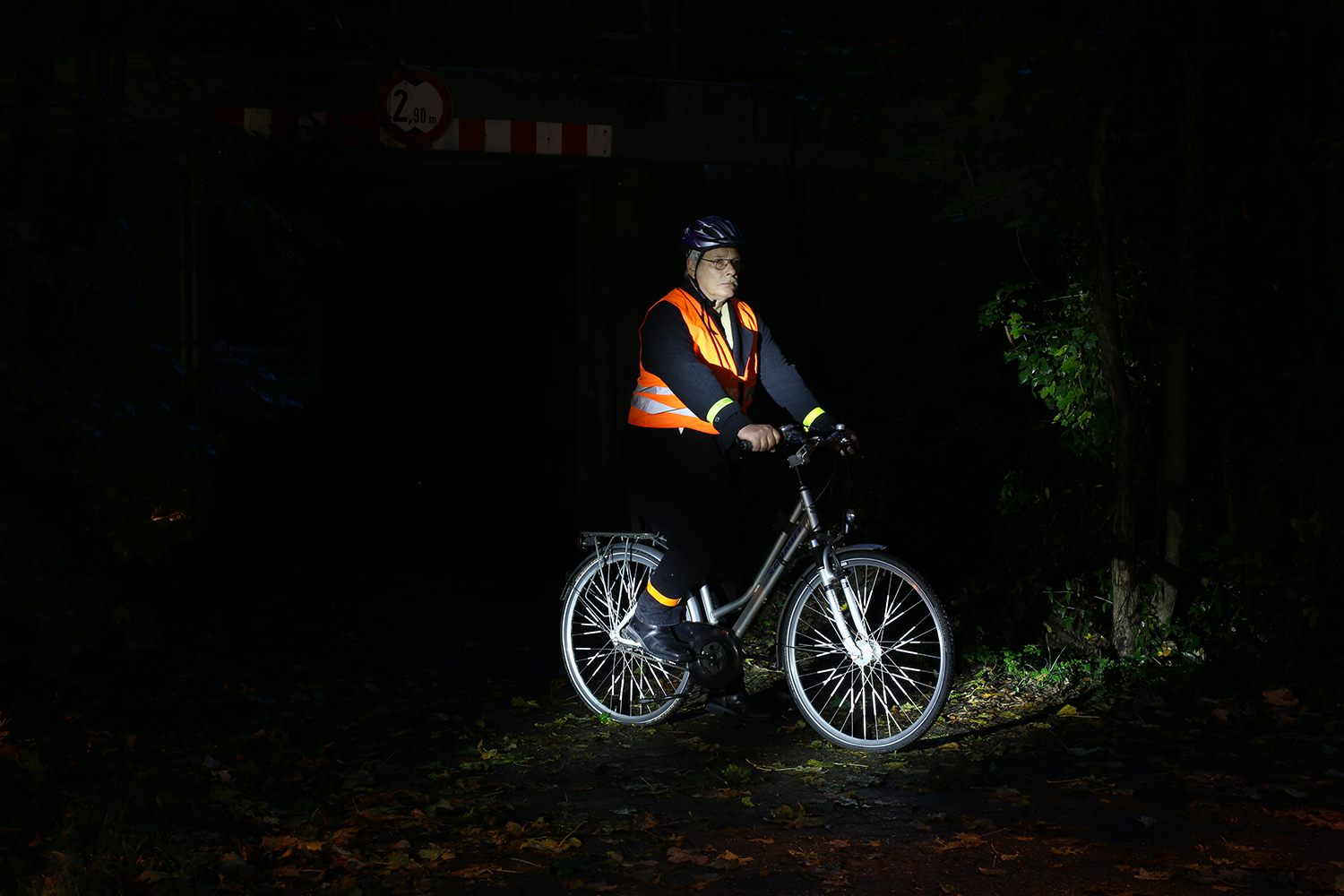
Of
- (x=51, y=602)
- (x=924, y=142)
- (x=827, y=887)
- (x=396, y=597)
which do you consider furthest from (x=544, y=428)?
(x=827, y=887)

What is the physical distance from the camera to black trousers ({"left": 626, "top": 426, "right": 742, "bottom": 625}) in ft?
17.1

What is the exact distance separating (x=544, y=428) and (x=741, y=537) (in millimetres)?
7470

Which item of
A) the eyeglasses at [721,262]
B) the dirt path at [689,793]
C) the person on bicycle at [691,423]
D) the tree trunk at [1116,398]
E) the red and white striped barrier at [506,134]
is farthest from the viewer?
the red and white striped barrier at [506,134]

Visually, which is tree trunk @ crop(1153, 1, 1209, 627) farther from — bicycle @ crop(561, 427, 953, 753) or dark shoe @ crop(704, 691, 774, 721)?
dark shoe @ crop(704, 691, 774, 721)

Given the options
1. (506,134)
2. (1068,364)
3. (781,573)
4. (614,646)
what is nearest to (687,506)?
(781,573)

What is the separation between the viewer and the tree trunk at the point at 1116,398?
5.76 meters

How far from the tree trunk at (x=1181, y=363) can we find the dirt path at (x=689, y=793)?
625mm

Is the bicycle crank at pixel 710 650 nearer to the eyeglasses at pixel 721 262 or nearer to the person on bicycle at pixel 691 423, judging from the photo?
the person on bicycle at pixel 691 423

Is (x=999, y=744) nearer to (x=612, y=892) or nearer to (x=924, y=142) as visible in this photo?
(x=612, y=892)

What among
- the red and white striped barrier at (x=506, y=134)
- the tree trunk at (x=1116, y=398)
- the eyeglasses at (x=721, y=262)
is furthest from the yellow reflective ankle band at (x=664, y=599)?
the red and white striped barrier at (x=506, y=134)

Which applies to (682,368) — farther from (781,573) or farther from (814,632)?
(814,632)

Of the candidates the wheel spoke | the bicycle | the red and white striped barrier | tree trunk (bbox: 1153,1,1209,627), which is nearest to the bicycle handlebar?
the bicycle

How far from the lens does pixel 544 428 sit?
12.7 m

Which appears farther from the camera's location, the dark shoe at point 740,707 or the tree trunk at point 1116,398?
the tree trunk at point 1116,398
